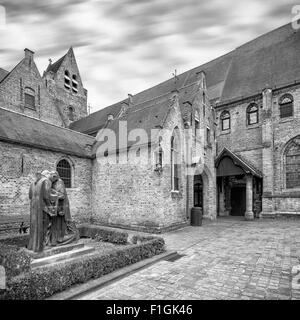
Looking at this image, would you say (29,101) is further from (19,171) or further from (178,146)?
(178,146)

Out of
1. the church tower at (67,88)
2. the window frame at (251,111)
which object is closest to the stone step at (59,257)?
the window frame at (251,111)

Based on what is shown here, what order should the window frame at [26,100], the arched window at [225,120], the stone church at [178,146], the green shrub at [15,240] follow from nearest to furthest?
1. the green shrub at [15,240]
2. the stone church at [178,146]
3. the window frame at [26,100]
4. the arched window at [225,120]

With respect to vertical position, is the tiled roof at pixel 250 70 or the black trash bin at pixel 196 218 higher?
the tiled roof at pixel 250 70

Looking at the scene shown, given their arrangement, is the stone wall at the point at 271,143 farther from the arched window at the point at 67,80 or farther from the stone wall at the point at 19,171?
the arched window at the point at 67,80

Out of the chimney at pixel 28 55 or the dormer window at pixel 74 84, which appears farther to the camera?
the dormer window at pixel 74 84

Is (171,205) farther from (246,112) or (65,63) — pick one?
(65,63)

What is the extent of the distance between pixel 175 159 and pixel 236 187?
11603 mm

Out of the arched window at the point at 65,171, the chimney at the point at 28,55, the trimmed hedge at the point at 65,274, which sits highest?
the chimney at the point at 28,55

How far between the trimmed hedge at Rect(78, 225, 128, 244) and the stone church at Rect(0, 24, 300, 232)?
2.96 meters

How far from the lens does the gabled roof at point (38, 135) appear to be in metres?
12.7

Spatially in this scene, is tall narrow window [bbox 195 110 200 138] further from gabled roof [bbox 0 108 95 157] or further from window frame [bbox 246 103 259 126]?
window frame [bbox 246 103 259 126]

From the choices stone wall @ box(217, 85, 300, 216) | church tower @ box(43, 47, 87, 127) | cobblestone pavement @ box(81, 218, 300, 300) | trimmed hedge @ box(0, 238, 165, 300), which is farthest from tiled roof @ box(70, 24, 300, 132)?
trimmed hedge @ box(0, 238, 165, 300)

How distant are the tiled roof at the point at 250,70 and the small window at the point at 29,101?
642 cm
